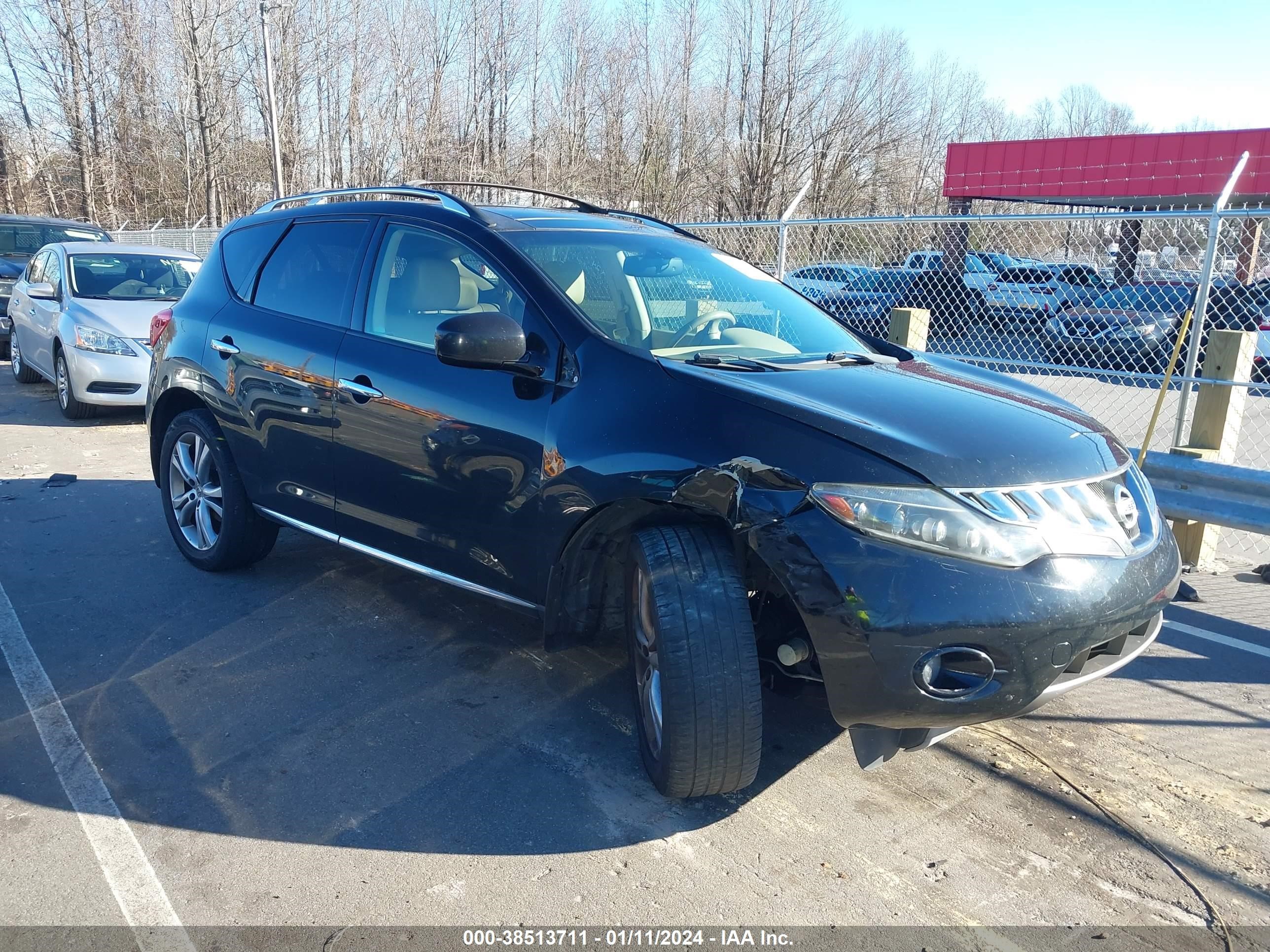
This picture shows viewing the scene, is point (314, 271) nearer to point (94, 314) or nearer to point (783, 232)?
point (783, 232)

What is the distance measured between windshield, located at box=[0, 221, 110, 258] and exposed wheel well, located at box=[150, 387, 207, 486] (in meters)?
10.4

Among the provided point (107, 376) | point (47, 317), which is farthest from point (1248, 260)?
point (47, 317)

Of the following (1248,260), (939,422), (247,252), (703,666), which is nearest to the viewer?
(703,666)

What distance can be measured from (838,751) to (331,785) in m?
1.73

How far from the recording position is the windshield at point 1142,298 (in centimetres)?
1056

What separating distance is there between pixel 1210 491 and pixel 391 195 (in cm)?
438

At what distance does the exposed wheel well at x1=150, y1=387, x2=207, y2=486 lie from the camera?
16.6 feet

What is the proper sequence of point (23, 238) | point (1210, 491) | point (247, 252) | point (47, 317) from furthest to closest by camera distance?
point (23, 238)
point (47, 317)
point (1210, 491)
point (247, 252)

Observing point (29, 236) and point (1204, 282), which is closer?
point (1204, 282)

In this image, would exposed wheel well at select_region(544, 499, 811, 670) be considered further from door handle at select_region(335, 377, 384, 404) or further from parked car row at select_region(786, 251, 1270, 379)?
parked car row at select_region(786, 251, 1270, 379)

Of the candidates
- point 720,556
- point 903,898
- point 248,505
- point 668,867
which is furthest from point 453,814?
point 248,505

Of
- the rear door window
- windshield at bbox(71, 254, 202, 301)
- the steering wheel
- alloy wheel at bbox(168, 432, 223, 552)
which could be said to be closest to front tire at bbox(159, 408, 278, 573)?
alloy wheel at bbox(168, 432, 223, 552)

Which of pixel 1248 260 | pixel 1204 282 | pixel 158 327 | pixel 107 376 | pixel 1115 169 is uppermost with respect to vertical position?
pixel 1115 169

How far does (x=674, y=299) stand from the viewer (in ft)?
12.1
